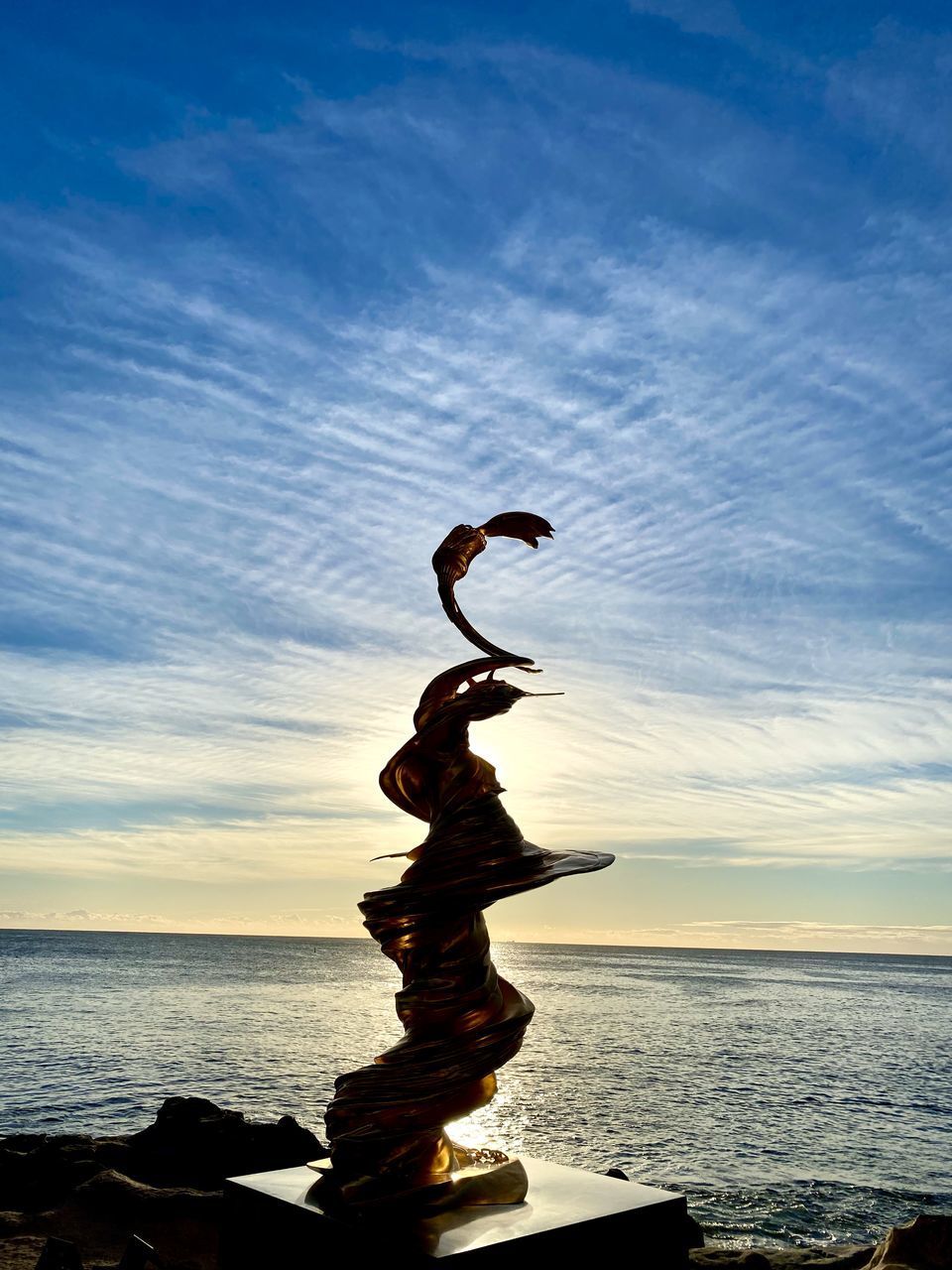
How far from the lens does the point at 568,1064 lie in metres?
38.9

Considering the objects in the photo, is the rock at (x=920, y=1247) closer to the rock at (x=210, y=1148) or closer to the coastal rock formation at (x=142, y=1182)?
the coastal rock formation at (x=142, y=1182)

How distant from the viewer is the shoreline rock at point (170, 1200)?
13.8m

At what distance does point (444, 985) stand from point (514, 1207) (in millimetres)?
1660

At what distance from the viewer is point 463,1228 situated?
7543 mm

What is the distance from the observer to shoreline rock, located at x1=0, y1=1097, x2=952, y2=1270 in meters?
13.8

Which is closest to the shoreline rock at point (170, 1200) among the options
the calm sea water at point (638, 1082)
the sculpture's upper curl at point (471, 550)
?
the calm sea water at point (638, 1082)

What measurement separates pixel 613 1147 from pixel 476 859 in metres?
18.7

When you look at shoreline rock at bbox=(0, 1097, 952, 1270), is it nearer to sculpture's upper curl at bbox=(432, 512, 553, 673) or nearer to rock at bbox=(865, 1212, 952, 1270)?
rock at bbox=(865, 1212, 952, 1270)

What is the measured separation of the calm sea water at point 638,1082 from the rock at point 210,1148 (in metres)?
6.27

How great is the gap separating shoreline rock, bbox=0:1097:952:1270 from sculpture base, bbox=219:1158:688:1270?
4.59 meters

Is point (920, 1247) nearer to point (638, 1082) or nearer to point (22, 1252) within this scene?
point (22, 1252)

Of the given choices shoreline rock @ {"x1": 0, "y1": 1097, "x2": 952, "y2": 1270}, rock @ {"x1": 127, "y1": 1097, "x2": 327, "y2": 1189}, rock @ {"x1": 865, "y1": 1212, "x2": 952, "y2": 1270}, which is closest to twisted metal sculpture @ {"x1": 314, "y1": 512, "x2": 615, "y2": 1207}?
shoreline rock @ {"x1": 0, "y1": 1097, "x2": 952, "y2": 1270}

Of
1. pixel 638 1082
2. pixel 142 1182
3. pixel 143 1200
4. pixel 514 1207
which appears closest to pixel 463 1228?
pixel 514 1207

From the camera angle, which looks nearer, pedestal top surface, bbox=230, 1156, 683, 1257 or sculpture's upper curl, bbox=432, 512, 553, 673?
pedestal top surface, bbox=230, 1156, 683, 1257
